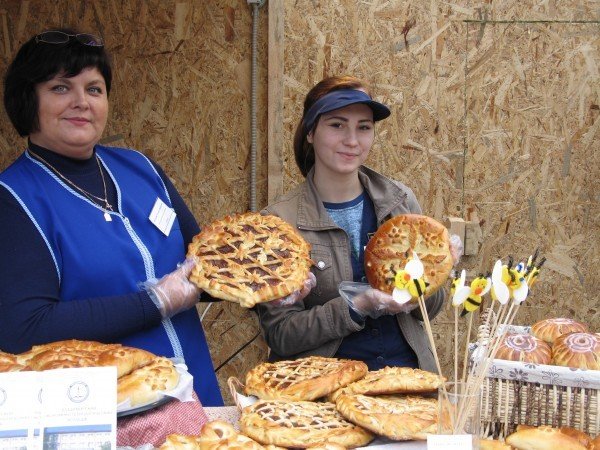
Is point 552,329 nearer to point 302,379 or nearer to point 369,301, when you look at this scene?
point 369,301

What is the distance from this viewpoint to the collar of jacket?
9.41ft

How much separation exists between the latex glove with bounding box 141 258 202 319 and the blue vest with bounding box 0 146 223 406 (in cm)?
12

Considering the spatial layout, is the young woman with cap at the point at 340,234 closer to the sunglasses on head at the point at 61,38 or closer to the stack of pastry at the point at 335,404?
the stack of pastry at the point at 335,404

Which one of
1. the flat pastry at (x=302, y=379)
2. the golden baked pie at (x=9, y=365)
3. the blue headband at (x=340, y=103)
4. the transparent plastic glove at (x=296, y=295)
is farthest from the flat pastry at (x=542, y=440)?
the blue headband at (x=340, y=103)

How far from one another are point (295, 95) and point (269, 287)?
201cm

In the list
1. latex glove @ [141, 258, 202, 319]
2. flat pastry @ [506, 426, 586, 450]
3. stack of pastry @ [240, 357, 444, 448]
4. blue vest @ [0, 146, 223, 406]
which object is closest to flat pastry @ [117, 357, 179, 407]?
stack of pastry @ [240, 357, 444, 448]

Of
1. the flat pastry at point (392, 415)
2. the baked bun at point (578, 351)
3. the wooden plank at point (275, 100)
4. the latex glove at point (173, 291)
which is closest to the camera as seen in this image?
the flat pastry at point (392, 415)

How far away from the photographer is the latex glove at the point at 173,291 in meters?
2.29

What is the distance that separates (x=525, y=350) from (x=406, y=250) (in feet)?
2.47

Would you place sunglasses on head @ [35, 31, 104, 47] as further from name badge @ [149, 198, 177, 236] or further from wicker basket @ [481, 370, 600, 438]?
wicker basket @ [481, 370, 600, 438]

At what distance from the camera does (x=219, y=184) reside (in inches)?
173

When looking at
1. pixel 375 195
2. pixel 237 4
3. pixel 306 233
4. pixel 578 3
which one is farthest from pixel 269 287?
pixel 578 3

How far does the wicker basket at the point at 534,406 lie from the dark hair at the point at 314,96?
55.2 inches

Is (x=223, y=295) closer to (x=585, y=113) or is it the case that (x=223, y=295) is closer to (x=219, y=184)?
(x=219, y=184)
